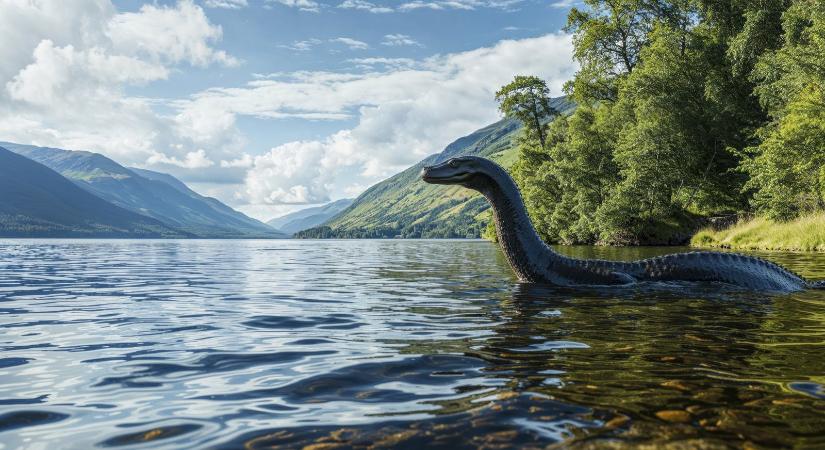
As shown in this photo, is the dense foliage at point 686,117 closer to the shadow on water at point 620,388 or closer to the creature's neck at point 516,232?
the creature's neck at point 516,232

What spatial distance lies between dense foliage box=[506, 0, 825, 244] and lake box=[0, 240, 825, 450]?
33822 mm

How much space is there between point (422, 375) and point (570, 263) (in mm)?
8644

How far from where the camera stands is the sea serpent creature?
39.0ft

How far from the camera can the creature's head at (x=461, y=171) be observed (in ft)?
36.9

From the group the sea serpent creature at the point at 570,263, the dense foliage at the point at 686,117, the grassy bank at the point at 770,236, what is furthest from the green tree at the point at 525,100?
the sea serpent creature at the point at 570,263

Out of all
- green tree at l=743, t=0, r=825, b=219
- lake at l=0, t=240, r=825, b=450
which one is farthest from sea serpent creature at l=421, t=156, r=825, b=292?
green tree at l=743, t=0, r=825, b=219

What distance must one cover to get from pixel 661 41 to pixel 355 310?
1920 inches

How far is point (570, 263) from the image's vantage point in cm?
1273

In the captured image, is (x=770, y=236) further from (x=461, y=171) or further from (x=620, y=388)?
(x=620, y=388)

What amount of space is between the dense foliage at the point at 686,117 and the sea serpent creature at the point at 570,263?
2769 cm

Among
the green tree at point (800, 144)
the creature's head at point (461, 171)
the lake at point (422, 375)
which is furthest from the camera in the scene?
the green tree at point (800, 144)

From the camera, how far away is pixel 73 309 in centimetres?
991

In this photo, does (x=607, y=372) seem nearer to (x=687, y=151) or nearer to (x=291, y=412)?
(x=291, y=412)

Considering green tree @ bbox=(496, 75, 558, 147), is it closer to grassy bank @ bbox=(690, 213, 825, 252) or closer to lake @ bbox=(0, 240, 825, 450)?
grassy bank @ bbox=(690, 213, 825, 252)
